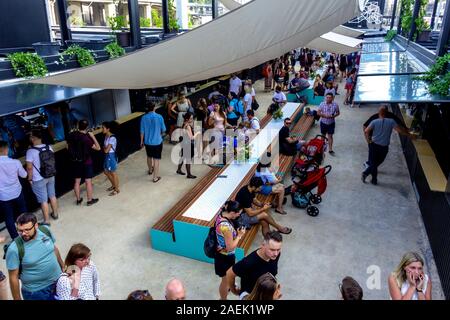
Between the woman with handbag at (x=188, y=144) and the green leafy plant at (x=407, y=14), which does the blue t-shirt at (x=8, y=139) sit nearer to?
the woman with handbag at (x=188, y=144)

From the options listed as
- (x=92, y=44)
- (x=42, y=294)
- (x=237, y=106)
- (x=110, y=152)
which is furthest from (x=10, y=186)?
(x=237, y=106)

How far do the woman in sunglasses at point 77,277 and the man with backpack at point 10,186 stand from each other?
2366mm

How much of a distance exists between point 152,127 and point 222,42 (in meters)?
2.76

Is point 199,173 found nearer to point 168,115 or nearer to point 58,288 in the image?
point 168,115

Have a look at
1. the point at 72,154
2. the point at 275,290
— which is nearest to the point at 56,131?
the point at 72,154

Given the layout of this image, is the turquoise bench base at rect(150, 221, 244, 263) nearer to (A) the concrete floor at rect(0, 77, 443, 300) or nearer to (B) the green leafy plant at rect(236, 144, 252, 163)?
(A) the concrete floor at rect(0, 77, 443, 300)

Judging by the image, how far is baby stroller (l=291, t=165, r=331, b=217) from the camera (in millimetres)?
5625

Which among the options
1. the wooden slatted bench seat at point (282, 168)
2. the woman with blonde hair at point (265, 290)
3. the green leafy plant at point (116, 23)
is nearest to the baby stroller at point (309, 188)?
the wooden slatted bench seat at point (282, 168)

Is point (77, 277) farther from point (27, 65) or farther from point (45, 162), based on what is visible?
point (27, 65)

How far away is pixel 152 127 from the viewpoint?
21.5 ft

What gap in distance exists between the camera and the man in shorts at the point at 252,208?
14.2 feet

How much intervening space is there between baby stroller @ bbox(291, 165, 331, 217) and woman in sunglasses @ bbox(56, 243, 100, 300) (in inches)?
147

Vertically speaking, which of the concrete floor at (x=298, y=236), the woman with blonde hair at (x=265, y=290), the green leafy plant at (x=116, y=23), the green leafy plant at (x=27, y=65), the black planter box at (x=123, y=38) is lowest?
the concrete floor at (x=298, y=236)

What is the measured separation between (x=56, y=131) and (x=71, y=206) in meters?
1.53
